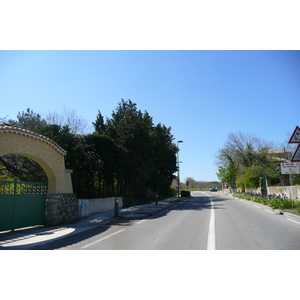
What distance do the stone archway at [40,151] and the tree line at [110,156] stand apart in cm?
290

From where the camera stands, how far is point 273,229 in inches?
372

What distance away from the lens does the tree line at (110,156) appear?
52.7ft

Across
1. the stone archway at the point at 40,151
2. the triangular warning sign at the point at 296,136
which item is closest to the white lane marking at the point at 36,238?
the stone archway at the point at 40,151

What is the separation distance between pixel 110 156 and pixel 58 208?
270 inches

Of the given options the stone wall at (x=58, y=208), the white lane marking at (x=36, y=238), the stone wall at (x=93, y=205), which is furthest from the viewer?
the stone wall at (x=93, y=205)

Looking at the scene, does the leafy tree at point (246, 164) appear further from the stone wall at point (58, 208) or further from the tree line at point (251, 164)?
the stone wall at point (58, 208)

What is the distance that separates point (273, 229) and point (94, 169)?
1231cm

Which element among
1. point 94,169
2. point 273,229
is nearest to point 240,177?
point 94,169

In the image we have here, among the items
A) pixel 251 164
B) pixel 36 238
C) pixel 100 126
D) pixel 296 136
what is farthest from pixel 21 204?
pixel 251 164

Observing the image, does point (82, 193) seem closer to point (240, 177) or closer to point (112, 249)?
point (112, 249)

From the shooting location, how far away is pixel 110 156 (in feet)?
61.2

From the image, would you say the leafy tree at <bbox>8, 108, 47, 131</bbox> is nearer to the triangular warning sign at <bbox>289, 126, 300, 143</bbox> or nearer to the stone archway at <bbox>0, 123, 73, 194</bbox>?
the stone archway at <bbox>0, 123, 73, 194</bbox>

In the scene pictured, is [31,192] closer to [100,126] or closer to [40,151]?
[40,151]

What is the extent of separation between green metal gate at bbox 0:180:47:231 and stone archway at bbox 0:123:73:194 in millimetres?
727
